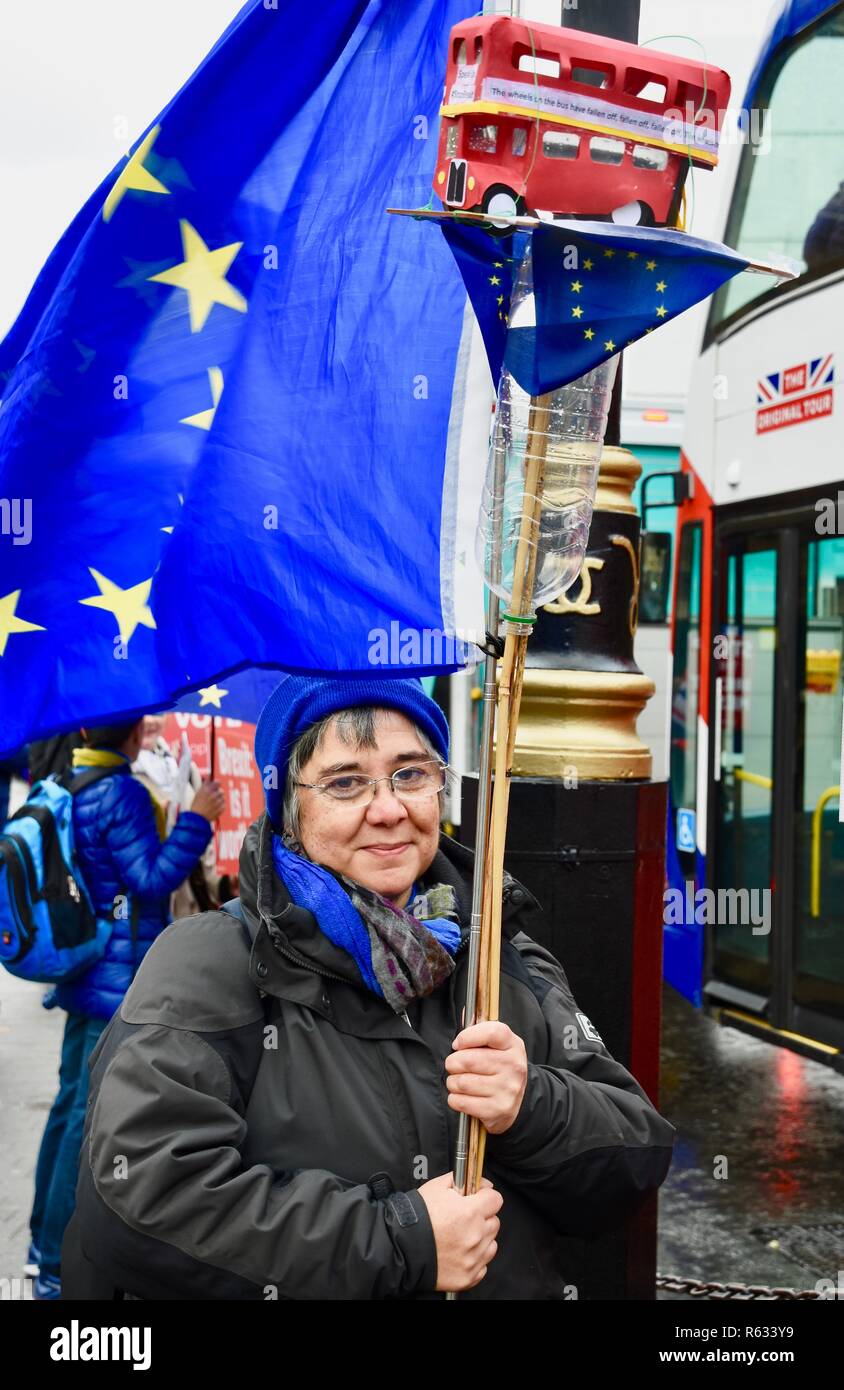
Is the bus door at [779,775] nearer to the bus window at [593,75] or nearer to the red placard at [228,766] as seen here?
the red placard at [228,766]

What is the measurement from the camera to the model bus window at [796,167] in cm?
673

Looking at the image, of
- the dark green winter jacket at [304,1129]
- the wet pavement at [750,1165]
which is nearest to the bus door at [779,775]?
the wet pavement at [750,1165]

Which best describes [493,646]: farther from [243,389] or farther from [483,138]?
[243,389]

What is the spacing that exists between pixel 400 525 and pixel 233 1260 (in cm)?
139

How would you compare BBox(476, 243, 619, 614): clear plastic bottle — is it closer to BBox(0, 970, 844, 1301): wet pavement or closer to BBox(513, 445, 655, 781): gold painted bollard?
BBox(513, 445, 655, 781): gold painted bollard

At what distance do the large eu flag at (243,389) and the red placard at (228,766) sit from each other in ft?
8.30

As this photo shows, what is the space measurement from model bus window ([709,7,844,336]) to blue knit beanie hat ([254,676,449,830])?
Answer: 4839mm

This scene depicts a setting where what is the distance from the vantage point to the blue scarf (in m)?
2.15

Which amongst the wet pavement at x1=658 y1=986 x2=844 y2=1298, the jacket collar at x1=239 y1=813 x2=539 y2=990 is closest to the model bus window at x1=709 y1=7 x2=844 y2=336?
the wet pavement at x1=658 y1=986 x2=844 y2=1298

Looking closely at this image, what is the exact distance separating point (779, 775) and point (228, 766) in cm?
293

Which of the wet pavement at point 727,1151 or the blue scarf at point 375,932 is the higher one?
the blue scarf at point 375,932

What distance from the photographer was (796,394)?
6863 mm
